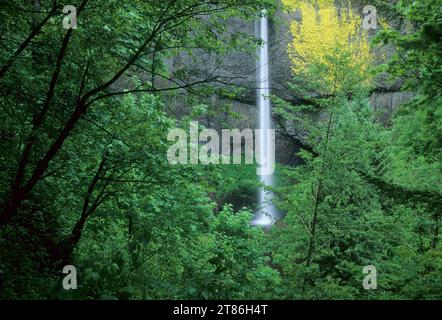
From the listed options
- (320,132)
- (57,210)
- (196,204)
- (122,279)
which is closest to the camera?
(122,279)

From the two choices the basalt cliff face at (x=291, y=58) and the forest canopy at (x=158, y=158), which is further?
the basalt cliff face at (x=291, y=58)

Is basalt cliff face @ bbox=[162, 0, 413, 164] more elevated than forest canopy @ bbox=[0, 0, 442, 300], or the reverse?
basalt cliff face @ bbox=[162, 0, 413, 164]

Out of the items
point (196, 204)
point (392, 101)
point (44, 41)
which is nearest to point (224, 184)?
point (196, 204)

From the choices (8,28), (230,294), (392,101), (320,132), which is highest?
(392,101)

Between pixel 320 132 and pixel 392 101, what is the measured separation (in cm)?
1794

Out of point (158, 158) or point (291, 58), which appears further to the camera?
point (291, 58)

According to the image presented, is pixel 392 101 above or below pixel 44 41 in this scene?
above

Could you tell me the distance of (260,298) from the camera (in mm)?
5074

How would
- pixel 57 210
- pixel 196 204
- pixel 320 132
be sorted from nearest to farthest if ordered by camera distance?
1. pixel 57 210
2. pixel 320 132
3. pixel 196 204

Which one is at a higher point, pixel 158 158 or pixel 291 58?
pixel 291 58

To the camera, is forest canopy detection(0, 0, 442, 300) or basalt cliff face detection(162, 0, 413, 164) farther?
basalt cliff face detection(162, 0, 413, 164)

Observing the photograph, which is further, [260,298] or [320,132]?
[320,132]

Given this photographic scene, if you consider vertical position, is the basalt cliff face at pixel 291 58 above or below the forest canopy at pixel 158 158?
above

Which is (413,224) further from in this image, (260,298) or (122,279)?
(122,279)
